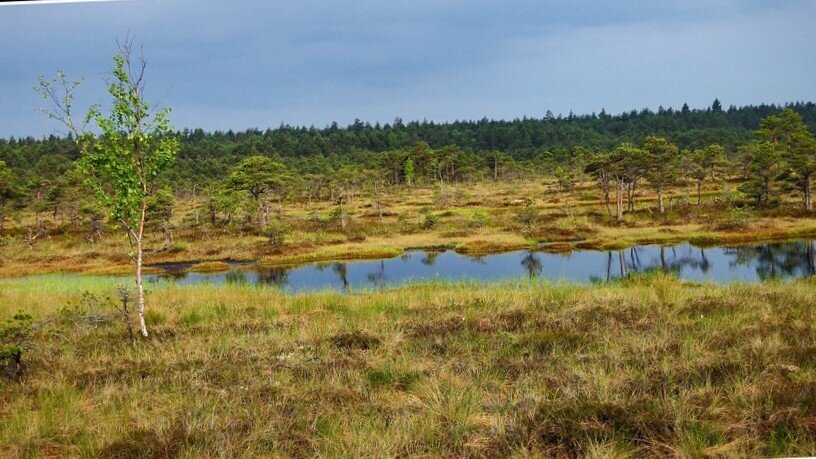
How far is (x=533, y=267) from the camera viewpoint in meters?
29.0

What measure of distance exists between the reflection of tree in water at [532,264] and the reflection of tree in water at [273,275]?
12683 millimetres

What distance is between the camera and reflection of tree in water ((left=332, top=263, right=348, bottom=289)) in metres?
28.3

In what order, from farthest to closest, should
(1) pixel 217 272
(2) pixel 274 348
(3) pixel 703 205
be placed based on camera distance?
(3) pixel 703 205
(1) pixel 217 272
(2) pixel 274 348

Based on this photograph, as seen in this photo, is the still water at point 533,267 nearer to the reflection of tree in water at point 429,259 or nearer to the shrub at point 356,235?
the reflection of tree in water at point 429,259

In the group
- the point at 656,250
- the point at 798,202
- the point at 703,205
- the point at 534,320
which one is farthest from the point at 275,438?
the point at 798,202

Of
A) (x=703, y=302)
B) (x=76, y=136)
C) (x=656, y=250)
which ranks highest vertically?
(x=76, y=136)

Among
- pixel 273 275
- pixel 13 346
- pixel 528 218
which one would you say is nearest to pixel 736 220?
pixel 528 218

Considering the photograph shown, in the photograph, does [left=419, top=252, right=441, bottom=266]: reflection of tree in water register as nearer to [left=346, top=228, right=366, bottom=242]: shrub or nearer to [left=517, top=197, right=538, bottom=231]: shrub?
[left=346, top=228, right=366, bottom=242]: shrub

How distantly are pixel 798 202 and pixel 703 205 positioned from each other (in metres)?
7.22

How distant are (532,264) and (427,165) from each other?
6935 cm

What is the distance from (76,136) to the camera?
1063 cm

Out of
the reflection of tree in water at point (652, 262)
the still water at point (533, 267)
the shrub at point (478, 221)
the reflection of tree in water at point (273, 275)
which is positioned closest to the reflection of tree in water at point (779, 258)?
the still water at point (533, 267)

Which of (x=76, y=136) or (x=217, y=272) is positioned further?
(x=217, y=272)

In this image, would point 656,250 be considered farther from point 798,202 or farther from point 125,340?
point 125,340
